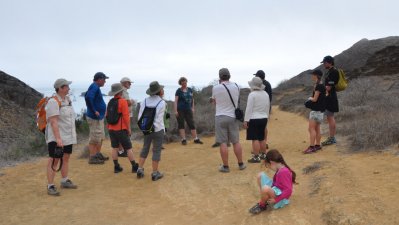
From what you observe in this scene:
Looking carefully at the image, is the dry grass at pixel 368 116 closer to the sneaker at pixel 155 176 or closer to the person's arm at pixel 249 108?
the person's arm at pixel 249 108

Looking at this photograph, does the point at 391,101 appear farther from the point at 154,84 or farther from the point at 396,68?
the point at 396,68

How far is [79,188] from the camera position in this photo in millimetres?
7684

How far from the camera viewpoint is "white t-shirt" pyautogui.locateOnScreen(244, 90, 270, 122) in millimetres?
8016

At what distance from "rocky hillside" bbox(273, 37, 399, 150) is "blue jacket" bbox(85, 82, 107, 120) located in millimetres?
4906

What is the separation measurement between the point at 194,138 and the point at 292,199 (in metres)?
5.98

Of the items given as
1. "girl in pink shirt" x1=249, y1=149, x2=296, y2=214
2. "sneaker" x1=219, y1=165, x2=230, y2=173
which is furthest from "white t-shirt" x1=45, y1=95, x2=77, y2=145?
"girl in pink shirt" x1=249, y1=149, x2=296, y2=214

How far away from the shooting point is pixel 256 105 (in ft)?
26.3

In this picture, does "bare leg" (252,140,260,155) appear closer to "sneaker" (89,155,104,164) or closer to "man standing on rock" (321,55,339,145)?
"man standing on rock" (321,55,339,145)

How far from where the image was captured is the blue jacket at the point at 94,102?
8.76 m

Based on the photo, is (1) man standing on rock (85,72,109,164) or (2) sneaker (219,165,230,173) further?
(1) man standing on rock (85,72,109,164)

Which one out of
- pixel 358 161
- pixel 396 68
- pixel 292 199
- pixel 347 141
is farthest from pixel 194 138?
pixel 396 68

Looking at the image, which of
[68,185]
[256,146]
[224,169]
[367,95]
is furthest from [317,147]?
[367,95]

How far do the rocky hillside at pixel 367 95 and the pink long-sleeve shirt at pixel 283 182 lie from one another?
3163mm

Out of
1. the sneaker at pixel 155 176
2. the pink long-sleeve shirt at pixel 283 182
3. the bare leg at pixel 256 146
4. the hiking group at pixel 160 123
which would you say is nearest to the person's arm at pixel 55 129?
the hiking group at pixel 160 123
